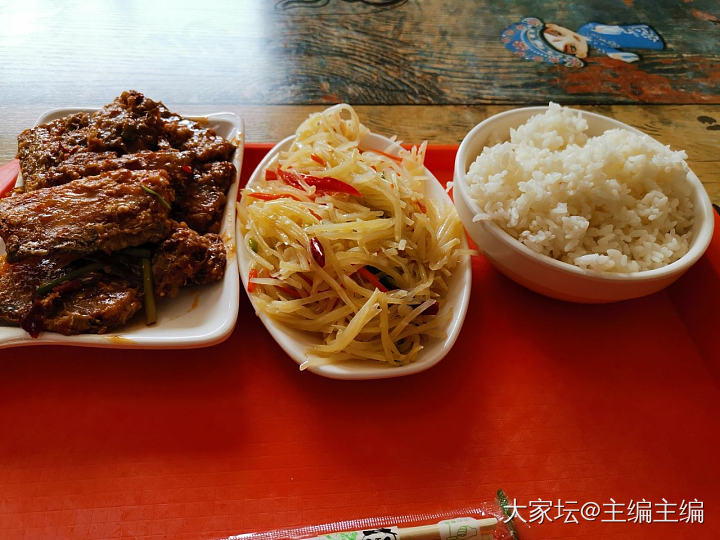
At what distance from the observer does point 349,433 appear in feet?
5.15

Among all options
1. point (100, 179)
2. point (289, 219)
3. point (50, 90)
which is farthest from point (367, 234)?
point (50, 90)

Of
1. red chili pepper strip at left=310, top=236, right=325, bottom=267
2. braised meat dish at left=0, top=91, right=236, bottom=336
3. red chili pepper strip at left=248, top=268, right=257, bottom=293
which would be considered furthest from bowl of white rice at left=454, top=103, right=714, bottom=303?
braised meat dish at left=0, top=91, right=236, bottom=336

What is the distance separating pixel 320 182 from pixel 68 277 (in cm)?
87

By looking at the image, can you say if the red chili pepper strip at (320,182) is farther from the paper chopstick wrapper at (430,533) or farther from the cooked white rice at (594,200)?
the paper chopstick wrapper at (430,533)

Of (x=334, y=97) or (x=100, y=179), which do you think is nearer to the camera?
(x=100, y=179)

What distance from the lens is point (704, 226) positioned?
177 centimetres

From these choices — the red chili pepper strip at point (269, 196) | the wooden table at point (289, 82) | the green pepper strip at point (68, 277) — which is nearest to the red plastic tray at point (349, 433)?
the wooden table at point (289, 82)

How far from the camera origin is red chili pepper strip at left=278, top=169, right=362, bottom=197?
1.84 m

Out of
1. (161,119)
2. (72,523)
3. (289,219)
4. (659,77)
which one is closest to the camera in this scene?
(72,523)

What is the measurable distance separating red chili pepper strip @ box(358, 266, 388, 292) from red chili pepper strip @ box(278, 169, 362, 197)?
0.29m

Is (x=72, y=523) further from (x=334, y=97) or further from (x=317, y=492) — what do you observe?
(x=334, y=97)

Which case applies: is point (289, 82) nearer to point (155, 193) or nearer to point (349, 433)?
point (155, 193)

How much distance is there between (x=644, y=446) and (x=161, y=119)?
6.72ft

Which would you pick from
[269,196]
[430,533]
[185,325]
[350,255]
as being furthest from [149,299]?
[430,533]
